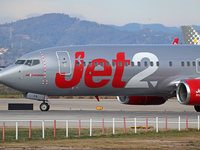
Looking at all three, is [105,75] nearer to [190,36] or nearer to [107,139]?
[107,139]

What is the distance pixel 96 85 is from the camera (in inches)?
1713

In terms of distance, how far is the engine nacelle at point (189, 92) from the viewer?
4125 cm

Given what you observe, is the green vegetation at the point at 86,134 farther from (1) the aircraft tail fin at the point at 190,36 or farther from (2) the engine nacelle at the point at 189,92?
(1) the aircraft tail fin at the point at 190,36

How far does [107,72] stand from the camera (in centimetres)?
4350

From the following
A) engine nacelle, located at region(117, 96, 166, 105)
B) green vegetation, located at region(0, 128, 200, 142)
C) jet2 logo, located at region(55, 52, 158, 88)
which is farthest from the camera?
engine nacelle, located at region(117, 96, 166, 105)

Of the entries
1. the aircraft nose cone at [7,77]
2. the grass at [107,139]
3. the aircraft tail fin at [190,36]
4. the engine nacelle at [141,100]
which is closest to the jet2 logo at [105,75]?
the engine nacelle at [141,100]

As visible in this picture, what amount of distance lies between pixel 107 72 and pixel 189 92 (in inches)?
270

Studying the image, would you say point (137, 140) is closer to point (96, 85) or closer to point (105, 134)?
point (105, 134)

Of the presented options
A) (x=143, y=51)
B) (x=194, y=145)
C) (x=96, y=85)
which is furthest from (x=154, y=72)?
(x=194, y=145)

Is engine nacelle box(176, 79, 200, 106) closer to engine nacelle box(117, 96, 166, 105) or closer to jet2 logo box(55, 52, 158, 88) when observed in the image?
jet2 logo box(55, 52, 158, 88)

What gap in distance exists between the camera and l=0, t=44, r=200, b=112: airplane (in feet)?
140

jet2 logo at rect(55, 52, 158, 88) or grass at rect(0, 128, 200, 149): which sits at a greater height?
jet2 logo at rect(55, 52, 158, 88)

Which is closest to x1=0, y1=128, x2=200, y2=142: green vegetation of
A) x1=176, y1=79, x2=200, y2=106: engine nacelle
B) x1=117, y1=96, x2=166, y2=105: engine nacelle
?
x1=176, y1=79, x2=200, y2=106: engine nacelle

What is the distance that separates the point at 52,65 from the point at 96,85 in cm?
391
